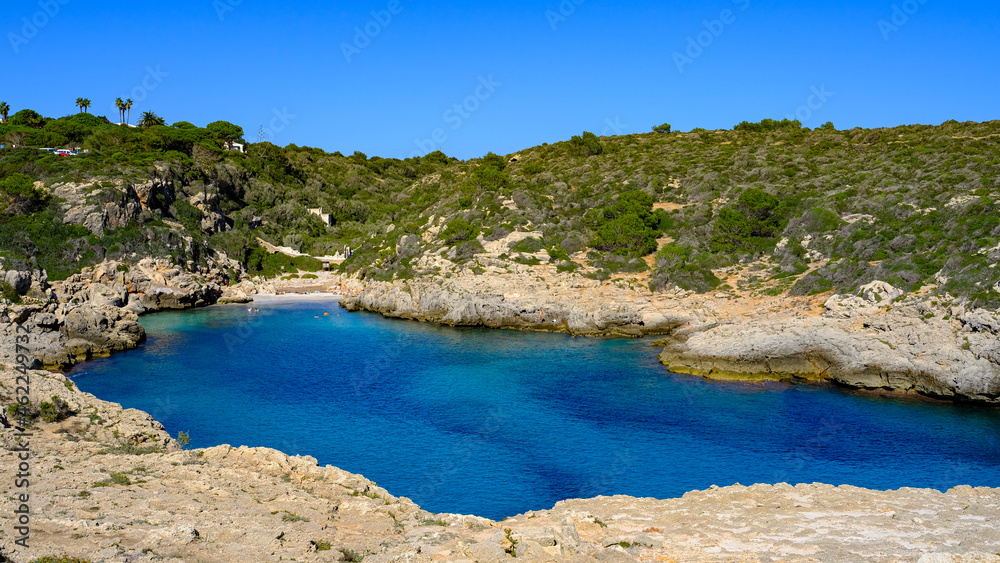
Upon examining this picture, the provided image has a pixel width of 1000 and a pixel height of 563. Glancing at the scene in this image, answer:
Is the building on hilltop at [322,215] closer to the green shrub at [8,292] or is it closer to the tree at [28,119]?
the tree at [28,119]

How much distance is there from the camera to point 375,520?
18.4m

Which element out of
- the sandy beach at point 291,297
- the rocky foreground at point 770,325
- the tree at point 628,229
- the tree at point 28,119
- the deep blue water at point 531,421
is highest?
the tree at point 28,119

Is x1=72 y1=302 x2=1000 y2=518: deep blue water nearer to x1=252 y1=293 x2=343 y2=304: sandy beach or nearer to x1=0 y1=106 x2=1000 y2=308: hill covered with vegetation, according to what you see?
x1=0 y1=106 x2=1000 y2=308: hill covered with vegetation

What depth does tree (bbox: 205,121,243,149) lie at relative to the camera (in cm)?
13312

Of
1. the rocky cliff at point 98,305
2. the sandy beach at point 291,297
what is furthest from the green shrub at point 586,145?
the rocky cliff at point 98,305

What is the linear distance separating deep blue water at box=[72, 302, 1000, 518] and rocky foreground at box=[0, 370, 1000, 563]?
281 inches

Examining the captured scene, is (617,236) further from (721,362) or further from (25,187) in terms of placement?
(25,187)

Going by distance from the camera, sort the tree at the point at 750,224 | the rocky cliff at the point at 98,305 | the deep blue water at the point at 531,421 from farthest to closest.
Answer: the tree at the point at 750,224, the rocky cliff at the point at 98,305, the deep blue water at the point at 531,421

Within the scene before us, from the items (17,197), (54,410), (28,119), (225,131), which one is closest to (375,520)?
(54,410)

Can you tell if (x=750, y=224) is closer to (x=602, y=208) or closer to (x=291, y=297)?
(x=602, y=208)

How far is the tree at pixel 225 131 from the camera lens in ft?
437

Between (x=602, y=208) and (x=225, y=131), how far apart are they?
87.2 m

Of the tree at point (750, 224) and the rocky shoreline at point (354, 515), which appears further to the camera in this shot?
the tree at point (750, 224)

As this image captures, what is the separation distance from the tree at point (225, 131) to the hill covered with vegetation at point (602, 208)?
1.03 metres
